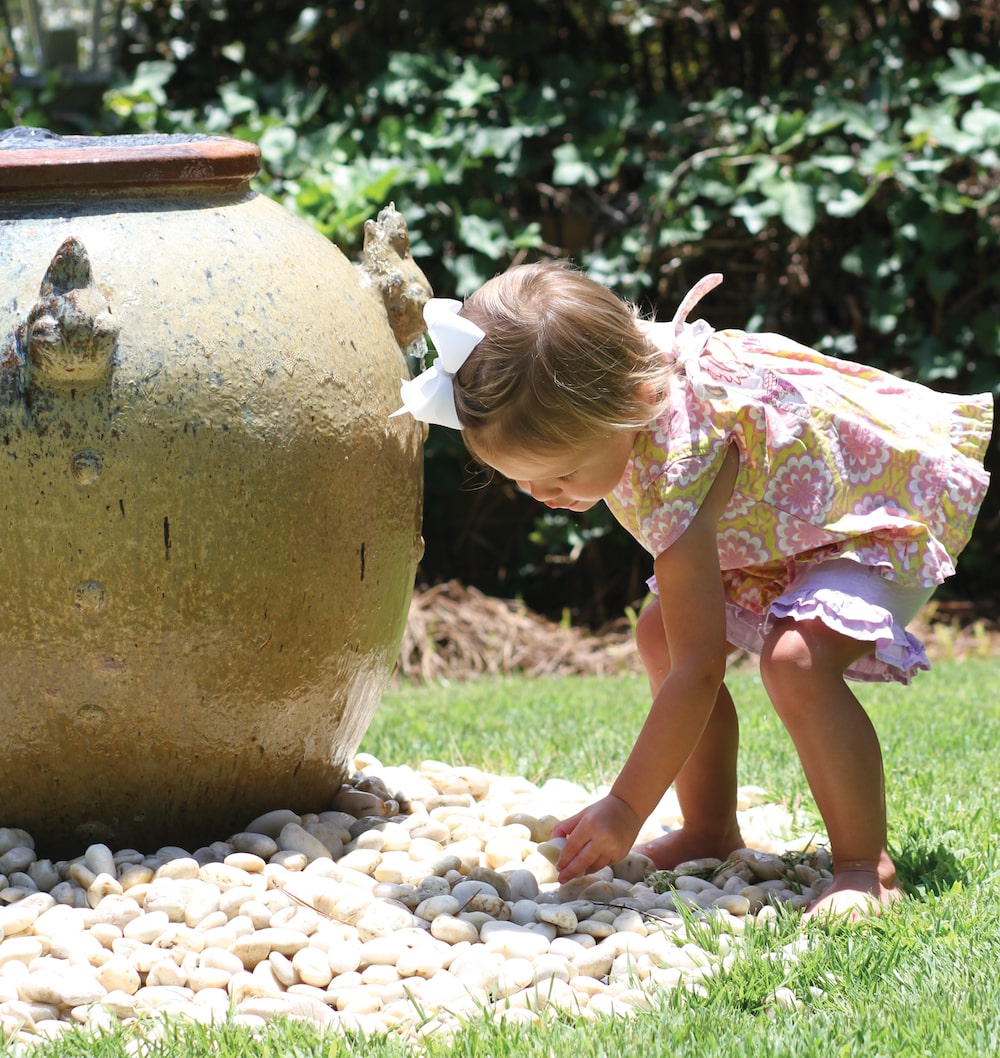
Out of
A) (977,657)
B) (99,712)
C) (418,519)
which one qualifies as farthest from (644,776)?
(977,657)

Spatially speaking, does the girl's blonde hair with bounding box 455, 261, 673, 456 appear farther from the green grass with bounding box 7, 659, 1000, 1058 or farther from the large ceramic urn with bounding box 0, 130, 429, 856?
the green grass with bounding box 7, 659, 1000, 1058

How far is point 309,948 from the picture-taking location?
2096 mm

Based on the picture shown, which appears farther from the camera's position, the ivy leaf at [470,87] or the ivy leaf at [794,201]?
the ivy leaf at [470,87]

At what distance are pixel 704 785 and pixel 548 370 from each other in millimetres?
918

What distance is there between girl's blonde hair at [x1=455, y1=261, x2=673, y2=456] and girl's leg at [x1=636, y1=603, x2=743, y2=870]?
0.55 metres

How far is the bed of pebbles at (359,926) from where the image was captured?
197cm

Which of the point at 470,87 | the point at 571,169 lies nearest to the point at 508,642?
the point at 571,169

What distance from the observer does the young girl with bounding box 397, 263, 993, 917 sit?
2.25 metres

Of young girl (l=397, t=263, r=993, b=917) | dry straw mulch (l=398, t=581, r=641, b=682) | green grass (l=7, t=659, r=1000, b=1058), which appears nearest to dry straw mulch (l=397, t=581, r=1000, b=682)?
dry straw mulch (l=398, t=581, r=641, b=682)

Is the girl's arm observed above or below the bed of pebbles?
above

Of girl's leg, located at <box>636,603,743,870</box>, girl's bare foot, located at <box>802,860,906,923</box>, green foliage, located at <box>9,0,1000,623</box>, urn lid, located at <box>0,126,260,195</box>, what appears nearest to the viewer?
girl's bare foot, located at <box>802,860,906,923</box>

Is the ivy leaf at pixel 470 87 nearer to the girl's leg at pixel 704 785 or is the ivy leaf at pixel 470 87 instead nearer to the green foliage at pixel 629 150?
the green foliage at pixel 629 150

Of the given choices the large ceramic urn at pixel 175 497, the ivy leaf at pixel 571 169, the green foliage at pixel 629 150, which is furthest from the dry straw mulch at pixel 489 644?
the large ceramic urn at pixel 175 497

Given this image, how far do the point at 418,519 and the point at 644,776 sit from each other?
0.72 meters
